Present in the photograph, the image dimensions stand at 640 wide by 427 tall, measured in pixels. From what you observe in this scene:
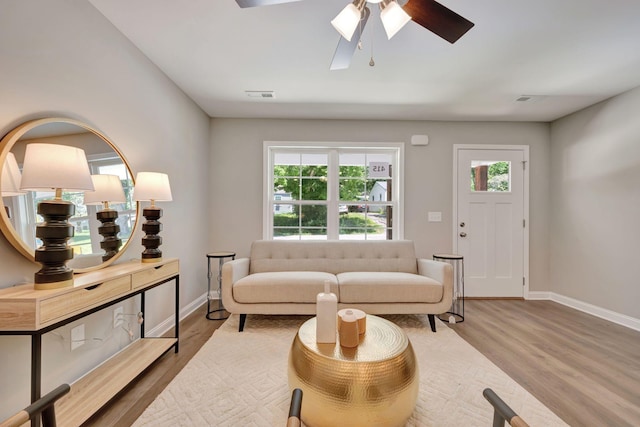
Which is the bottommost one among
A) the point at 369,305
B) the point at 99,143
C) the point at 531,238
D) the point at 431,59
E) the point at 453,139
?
the point at 369,305

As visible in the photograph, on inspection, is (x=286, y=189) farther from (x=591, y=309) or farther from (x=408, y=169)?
(x=591, y=309)

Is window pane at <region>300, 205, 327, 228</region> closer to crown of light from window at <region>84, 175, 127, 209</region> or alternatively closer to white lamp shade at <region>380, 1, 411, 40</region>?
crown of light from window at <region>84, 175, 127, 209</region>

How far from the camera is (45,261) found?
50.2 inches

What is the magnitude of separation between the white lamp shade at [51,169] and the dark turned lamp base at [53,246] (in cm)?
10

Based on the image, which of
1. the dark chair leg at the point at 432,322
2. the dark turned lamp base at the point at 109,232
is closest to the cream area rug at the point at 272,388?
the dark chair leg at the point at 432,322

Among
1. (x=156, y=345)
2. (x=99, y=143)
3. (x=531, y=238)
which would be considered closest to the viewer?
(x=99, y=143)

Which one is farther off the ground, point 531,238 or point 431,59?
point 431,59

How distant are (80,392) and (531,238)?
483 centimetres

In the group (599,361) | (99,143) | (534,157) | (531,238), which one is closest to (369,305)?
(599,361)

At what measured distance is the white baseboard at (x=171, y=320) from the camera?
7.96ft

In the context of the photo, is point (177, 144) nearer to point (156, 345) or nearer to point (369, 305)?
point (156, 345)

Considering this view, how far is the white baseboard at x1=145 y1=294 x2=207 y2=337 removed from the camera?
2426 millimetres

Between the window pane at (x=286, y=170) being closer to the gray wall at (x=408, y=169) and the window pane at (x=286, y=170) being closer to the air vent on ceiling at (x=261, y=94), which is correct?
the gray wall at (x=408, y=169)

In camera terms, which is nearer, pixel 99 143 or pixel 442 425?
pixel 442 425
